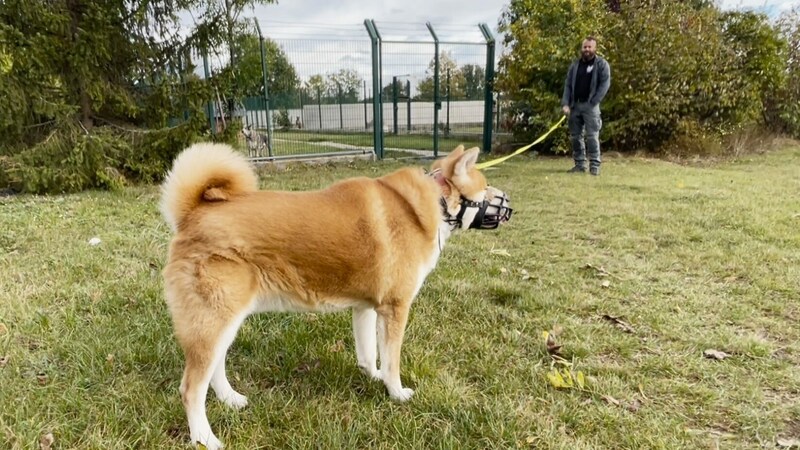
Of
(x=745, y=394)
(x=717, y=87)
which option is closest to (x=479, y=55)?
(x=717, y=87)

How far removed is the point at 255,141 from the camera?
10.7m

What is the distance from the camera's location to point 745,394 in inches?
91.9

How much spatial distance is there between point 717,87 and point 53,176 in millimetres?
13862

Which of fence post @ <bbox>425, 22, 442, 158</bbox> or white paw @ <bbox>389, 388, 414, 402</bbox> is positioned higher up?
fence post @ <bbox>425, 22, 442, 158</bbox>

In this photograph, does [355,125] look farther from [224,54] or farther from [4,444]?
[4,444]

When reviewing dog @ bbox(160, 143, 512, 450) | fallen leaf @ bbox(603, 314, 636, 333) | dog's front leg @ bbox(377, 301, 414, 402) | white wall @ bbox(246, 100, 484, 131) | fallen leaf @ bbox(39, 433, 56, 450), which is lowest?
fallen leaf @ bbox(603, 314, 636, 333)

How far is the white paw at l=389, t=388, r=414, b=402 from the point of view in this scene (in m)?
2.35

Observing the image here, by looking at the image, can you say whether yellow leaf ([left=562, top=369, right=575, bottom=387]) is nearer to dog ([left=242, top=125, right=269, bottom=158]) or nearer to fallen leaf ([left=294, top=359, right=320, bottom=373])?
fallen leaf ([left=294, top=359, right=320, bottom=373])

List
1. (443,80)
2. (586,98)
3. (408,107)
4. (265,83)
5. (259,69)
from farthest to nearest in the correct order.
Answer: (408,107), (443,80), (265,83), (259,69), (586,98)

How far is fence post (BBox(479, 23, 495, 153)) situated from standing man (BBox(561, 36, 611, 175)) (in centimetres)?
352

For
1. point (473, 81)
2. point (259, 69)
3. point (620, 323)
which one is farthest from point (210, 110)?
point (620, 323)

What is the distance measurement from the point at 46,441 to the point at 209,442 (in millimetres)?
678

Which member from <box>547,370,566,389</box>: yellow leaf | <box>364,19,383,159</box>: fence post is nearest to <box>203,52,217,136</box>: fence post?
<box>364,19,383,159</box>: fence post

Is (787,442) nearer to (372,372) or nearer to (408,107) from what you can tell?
(372,372)
